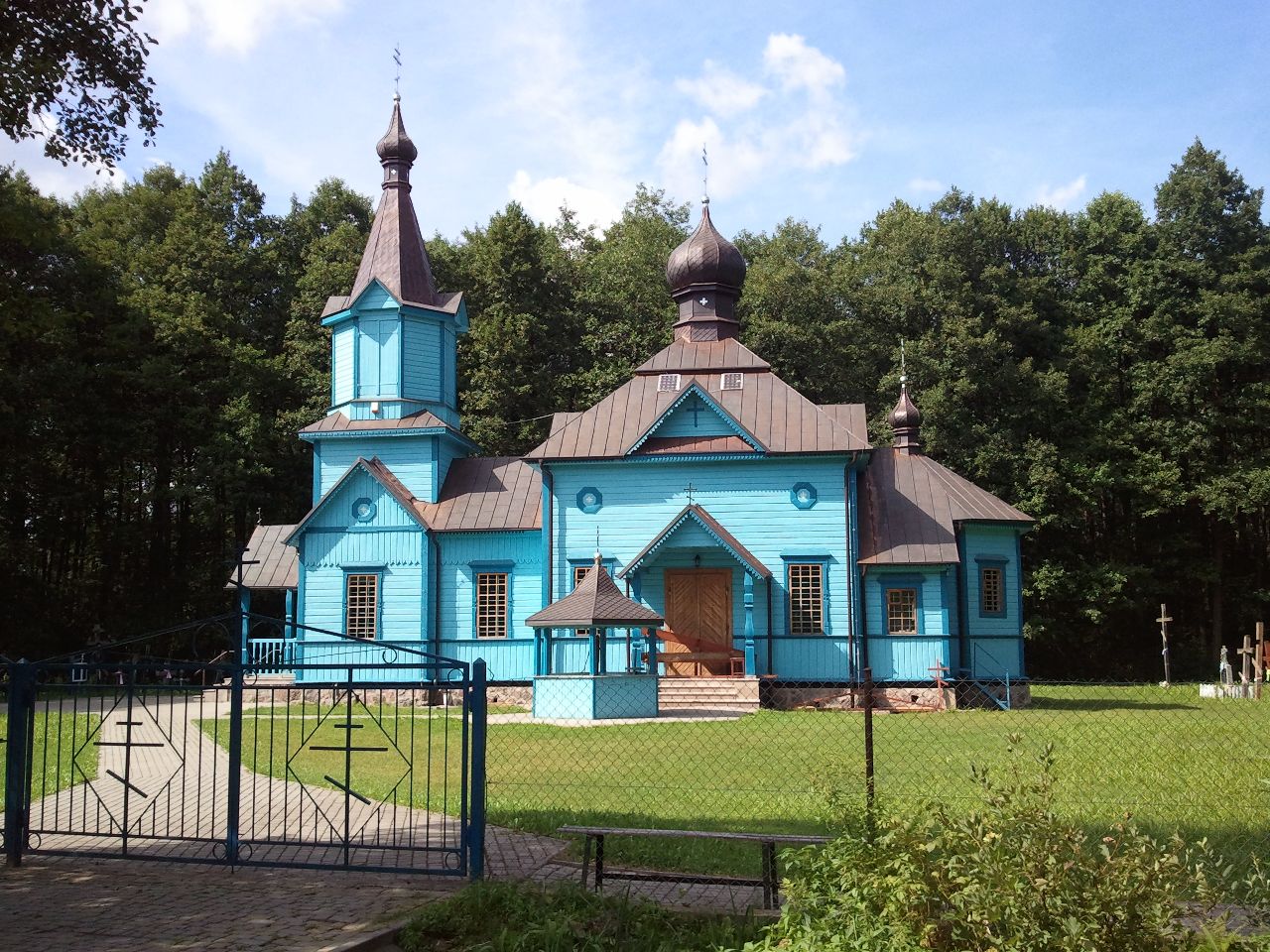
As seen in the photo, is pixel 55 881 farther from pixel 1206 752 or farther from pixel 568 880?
pixel 1206 752

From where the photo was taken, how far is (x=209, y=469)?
33.4 m

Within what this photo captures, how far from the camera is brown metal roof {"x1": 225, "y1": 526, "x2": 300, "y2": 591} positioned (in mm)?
27578

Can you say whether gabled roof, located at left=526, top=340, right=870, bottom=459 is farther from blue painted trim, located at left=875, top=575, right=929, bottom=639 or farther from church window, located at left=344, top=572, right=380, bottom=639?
church window, located at left=344, top=572, right=380, bottom=639

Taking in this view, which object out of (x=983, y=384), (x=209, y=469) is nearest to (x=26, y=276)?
(x=209, y=469)

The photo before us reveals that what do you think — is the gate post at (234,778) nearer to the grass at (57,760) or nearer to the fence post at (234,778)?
the fence post at (234,778)

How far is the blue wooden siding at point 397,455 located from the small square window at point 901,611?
33.0 ft

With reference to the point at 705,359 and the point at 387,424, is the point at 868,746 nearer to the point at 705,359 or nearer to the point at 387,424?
the point at 705,359

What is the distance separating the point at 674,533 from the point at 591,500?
7.12 ft

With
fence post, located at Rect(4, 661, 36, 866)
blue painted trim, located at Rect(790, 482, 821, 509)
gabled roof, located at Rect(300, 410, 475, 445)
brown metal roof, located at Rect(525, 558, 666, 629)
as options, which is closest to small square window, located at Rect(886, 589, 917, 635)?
blue painted trim, located at Rect(790, 482, 821, 509)

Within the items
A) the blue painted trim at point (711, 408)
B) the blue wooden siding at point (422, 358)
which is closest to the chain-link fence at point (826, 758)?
the blue painted trim at point (711, 408)

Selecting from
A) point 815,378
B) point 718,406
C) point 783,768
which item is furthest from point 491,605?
point 815,378

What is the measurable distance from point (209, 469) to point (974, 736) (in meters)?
24.7

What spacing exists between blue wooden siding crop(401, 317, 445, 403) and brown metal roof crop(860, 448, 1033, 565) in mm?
9747

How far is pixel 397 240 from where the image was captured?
89.0 ft
